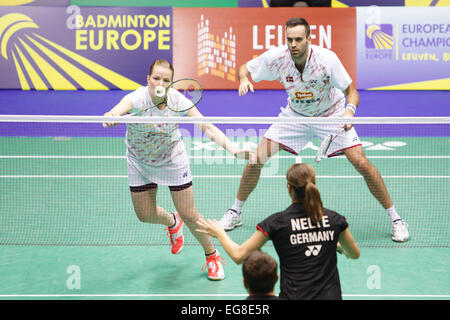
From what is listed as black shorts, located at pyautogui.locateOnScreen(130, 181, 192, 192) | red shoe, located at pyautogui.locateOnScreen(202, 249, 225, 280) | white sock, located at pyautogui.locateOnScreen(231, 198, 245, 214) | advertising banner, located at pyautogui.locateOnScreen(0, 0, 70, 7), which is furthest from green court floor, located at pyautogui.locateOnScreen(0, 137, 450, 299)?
advertising banner, located at pyautogui.locateOnScreen(0, 0, 70, 7)

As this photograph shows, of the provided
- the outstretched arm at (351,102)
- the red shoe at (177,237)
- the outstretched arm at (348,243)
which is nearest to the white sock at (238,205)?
the red shoe at (177,237)

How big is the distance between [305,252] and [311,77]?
2663 millimetres

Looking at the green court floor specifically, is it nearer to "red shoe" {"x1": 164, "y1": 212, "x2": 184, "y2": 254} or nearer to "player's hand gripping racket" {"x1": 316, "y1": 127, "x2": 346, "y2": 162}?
"red shoe" {"x1": 164, "y1": 212, "x2": 184, "y2": 254}

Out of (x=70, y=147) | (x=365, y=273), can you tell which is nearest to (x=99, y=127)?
(x=70, y=147)

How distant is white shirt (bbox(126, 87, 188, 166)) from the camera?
178 inches

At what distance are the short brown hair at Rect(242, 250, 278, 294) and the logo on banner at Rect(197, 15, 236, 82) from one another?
26.7 feet

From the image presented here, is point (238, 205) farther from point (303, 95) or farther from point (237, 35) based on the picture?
point (237, 35)

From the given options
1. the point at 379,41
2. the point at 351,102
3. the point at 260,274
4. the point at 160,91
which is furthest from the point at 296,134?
the point at 379,41

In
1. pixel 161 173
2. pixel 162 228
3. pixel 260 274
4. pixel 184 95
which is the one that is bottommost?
pixel 162 228

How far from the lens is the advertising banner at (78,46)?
1045 cm

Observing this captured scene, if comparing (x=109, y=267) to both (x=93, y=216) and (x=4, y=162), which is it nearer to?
(x=93, y=216)

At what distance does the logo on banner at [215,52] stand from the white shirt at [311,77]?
5014 millimetres

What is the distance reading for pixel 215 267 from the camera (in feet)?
15.3

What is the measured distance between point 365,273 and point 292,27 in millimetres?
2271
